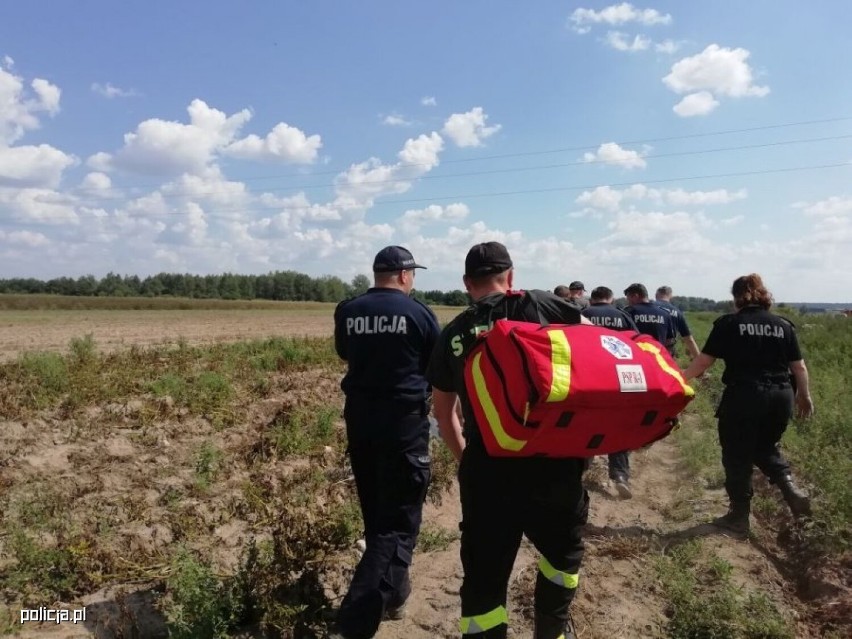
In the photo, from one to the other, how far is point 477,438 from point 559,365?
2.03 ft

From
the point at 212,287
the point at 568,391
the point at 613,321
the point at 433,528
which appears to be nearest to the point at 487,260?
the point at 568,391

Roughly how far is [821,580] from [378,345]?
3.43 meters

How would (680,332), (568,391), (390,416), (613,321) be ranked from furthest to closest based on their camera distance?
(680,332), (613,321), (390,416), (568,391)

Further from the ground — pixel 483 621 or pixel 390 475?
pixel 390 475

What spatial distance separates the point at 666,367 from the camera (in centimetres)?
234

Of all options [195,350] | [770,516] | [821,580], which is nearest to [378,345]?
[821,580]

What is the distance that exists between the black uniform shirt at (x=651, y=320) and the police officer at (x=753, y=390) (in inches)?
98.9

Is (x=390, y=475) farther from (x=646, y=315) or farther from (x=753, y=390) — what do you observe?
(x=646, y=315)

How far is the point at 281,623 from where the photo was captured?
10.6 feet

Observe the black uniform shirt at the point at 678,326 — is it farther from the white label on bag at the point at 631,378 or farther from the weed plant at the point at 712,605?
the white label on bag at the point at 631,378

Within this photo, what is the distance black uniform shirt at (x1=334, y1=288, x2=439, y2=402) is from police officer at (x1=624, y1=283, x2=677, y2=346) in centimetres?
470

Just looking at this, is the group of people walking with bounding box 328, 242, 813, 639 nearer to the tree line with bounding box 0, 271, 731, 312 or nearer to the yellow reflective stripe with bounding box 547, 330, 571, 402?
the yellow reflective stripe with bounding box 547, 330, 571, 402

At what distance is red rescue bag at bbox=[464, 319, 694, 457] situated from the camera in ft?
6.97

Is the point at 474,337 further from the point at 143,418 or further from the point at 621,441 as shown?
the point at 143,418
